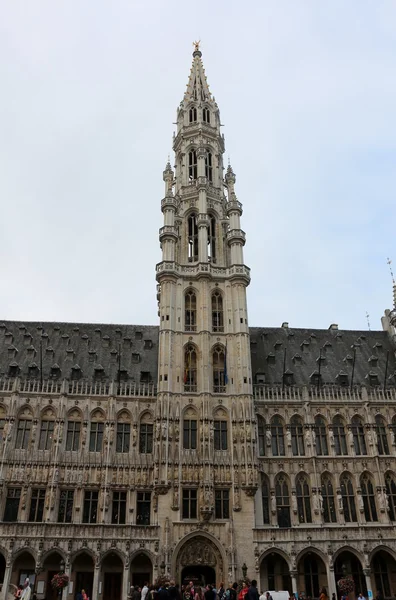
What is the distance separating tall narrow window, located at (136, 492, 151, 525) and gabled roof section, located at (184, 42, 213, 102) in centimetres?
4733

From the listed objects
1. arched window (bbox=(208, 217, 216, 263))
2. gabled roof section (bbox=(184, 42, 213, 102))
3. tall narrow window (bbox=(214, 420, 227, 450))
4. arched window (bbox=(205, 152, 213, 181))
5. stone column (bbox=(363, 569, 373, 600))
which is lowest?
Result: stone column (bbox=(363, 569, 373, 600))

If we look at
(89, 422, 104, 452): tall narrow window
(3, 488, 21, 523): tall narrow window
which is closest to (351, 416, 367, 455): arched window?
(89, 422, 104, 452): tall narrow window

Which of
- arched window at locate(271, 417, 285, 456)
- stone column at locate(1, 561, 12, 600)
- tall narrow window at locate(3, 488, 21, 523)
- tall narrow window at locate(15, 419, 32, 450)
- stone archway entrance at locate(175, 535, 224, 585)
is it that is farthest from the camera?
arched window at locate(271, 417, 285, 456)

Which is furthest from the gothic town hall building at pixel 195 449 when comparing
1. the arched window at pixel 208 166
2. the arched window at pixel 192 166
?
the arched window at pixel 192 166

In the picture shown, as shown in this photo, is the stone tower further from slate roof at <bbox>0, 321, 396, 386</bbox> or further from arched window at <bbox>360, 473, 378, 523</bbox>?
Answer: arched window at <bbox>360, 473, 378, 523</bbox>

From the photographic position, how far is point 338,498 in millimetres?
45969

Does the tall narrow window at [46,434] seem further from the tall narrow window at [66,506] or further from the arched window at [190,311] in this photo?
the arched window at [190,311]

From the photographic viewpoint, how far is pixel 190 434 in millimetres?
46375

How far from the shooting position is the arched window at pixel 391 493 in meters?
46.1

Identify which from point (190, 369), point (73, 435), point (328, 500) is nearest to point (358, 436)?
point (328, 500)

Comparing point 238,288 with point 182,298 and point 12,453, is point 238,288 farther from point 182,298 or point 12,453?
point 12,453

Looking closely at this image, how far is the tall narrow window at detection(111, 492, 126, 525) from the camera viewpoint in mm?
44250

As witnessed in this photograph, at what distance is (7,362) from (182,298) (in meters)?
18.3

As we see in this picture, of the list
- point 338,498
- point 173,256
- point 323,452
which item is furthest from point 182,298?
point 338,498
